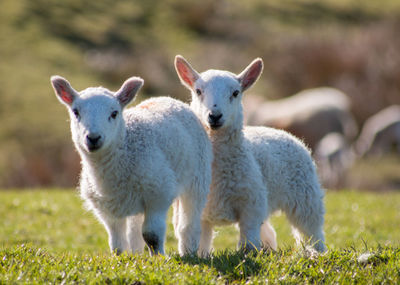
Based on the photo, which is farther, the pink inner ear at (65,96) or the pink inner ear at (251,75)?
the pink inner ear at (251,75)

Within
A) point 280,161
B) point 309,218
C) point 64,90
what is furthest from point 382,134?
point 64,90

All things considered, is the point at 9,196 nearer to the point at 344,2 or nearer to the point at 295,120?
the point at 295,120

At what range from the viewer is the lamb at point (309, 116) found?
838 inches

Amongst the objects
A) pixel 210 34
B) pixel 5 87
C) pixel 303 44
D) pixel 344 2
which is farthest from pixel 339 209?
pixel 344 2

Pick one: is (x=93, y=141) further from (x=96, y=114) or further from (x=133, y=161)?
(x=133, y=161)

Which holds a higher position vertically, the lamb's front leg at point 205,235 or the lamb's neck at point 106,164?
the lamb's neck at point 106,164

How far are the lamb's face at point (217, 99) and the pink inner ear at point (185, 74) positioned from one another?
0.55ft

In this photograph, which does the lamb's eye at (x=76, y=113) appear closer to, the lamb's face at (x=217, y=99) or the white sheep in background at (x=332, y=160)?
the lamb's face at (x=217, y=99)

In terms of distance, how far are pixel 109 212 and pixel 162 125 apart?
103cm

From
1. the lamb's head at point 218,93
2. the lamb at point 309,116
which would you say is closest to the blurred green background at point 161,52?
the lamb at point 309,116

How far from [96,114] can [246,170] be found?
196 cm

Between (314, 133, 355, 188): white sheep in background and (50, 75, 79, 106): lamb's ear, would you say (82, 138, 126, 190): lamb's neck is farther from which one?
(314, 133, 355, 188): white sheep in background

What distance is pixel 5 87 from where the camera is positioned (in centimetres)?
2662

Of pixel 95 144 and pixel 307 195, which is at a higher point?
pixel 95 144
